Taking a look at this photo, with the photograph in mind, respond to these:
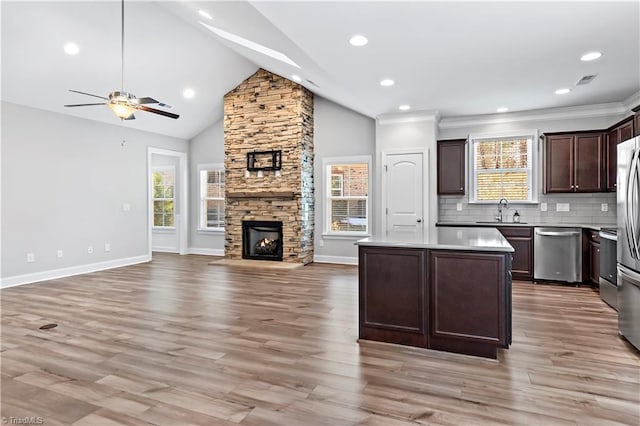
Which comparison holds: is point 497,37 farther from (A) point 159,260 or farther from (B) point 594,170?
(A) point 159,260

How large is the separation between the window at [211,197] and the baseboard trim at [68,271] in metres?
1.63

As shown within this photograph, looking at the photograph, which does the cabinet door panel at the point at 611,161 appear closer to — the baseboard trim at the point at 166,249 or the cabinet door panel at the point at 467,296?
the cabinet door panel at the point at 467,296

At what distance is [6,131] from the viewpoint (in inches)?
218

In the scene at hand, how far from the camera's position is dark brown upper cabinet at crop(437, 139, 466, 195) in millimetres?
6328

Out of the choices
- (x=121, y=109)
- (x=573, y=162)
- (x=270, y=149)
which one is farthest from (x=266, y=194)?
(x=573, y=162)

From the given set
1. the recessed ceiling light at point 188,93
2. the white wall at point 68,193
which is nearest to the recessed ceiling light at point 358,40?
the recessed ceiling light at point 188,93

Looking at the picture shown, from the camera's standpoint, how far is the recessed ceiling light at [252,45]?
498 cm

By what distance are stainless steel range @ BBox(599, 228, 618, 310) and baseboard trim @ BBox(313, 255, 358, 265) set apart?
3973 millimetres

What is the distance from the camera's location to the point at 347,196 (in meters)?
7.55

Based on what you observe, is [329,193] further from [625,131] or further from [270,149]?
[625,131]

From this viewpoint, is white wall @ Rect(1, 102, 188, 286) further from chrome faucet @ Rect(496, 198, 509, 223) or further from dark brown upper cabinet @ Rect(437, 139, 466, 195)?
chrome faucet @ Rect(496, 198, 509, 223)

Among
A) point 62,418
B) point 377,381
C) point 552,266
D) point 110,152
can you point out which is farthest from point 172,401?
point 110,152

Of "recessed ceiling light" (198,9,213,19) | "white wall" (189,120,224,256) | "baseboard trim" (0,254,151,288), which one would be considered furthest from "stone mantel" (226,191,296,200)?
"recessed ceiling light" (198,9,213,19)

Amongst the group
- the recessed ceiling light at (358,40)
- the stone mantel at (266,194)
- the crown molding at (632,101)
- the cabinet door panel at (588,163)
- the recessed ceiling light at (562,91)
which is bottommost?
the stone mantel at (266,194)
